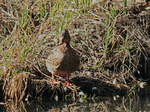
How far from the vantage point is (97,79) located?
7727mm

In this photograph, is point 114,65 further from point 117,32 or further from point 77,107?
point 77,107

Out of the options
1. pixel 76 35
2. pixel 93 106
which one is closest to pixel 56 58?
pixel 93 106

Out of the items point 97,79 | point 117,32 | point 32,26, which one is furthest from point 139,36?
point 32,26

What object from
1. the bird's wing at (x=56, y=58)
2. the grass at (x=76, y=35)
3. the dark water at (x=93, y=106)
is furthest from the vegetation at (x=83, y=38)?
the bird's wing at (x=56, y=58)

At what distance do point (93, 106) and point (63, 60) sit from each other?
622mm

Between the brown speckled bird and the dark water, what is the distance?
39 centimetres

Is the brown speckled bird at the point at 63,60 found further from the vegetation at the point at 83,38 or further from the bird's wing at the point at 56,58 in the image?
the vegetation at the point at 83,38

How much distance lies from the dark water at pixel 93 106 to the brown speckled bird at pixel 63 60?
39cm

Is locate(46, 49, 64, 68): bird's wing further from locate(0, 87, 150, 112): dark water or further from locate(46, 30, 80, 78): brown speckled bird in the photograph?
locate(0, 87, 150, 112): dark water

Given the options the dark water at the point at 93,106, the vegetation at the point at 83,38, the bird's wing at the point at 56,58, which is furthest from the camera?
the vegetation at the point at 83,38

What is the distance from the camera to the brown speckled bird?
7.01 meters

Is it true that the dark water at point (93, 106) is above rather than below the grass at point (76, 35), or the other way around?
below

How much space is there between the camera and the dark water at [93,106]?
22.5 ft

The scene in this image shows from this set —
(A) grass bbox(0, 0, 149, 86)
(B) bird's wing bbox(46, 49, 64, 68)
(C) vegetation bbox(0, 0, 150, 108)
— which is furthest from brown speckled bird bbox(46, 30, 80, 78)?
(A) grass bbox(0, 0, 149, 86)
